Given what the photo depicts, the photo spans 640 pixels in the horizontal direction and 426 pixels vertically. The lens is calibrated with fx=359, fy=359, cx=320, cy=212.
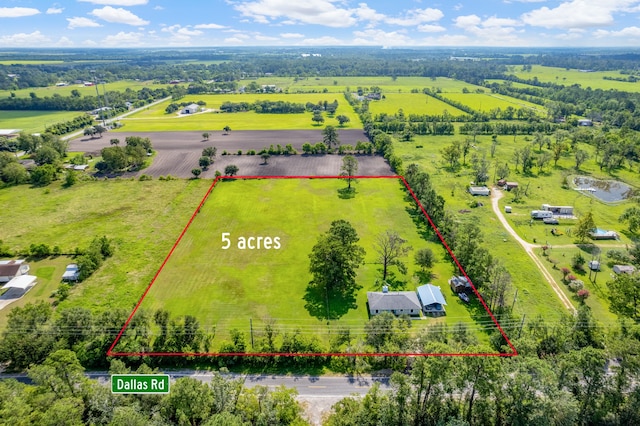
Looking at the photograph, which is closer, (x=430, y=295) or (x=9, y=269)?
(x=430, y=295)

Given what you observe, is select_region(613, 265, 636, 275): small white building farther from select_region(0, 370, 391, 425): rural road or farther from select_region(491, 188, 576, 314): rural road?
select_region(0, 370, 391, 425): rural road

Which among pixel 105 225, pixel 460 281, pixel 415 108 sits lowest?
pixel 460 281

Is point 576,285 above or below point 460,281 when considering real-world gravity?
below

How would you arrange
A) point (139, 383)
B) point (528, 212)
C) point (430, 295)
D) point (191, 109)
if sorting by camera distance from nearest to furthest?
point (139, 383), point (430, 295), point (528, 212), point (191, 109)

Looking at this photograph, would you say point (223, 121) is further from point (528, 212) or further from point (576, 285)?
point (576, 285)

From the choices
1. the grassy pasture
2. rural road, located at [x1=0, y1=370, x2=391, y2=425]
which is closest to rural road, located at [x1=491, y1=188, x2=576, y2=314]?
the grassy pasture

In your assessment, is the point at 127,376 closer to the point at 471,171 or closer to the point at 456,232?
the point at 456,232

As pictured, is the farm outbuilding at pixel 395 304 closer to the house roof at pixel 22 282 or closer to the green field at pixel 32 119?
the house roof at pixel 22 282

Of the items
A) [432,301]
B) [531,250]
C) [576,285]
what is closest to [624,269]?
[576,285]
